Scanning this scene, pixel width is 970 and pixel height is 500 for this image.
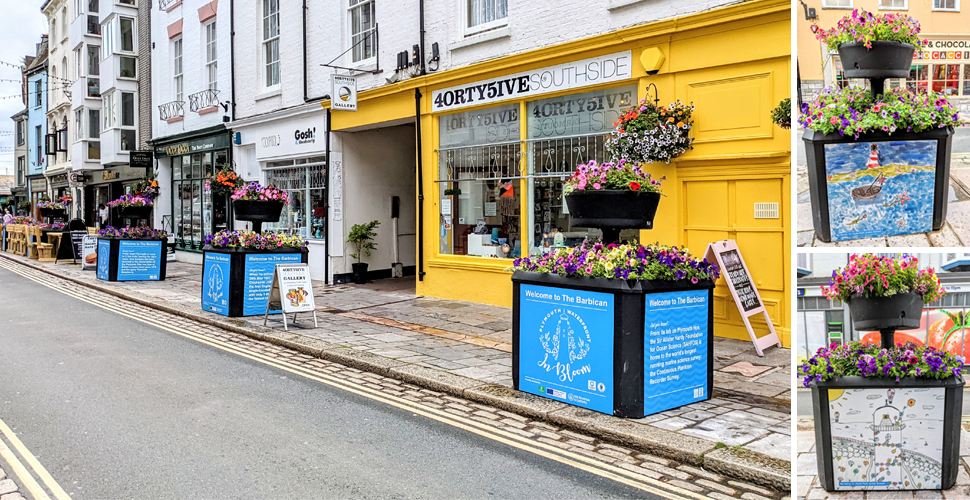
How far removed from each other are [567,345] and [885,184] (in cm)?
438

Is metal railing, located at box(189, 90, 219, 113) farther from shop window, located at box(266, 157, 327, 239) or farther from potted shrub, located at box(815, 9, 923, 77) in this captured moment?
potted shrub, located at box(815, 9, 923, 77)

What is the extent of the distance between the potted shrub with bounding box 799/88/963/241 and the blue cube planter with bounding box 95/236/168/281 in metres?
17.8

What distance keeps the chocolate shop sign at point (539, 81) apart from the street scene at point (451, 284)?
0.14ft

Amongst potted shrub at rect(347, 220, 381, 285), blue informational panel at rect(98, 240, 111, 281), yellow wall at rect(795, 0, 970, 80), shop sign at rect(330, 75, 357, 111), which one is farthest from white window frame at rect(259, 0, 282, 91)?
yellow wall at rect(795, 0, 970, 80)

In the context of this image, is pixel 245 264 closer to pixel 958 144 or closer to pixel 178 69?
pixel 958 144

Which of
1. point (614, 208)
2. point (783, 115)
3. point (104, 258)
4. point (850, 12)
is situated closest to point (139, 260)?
point (104, 258)

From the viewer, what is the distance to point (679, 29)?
950 centimetres

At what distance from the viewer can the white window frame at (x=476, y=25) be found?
40.2ft

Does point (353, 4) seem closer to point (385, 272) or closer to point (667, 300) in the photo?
point (385, 272)

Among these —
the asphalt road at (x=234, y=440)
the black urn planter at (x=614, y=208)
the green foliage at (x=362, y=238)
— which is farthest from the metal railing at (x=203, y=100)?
the black urn planter at (x=614, y=208)

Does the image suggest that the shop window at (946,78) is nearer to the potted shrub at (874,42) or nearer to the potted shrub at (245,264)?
the potted shrub at (874,42)

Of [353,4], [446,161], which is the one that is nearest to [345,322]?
[446,161]

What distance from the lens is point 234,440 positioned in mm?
5395

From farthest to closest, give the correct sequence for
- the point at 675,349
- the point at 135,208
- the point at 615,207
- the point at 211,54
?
1. the point at 211,54
2. the point at 135,208
3. the point at 615,207
4. the point at 675,349
